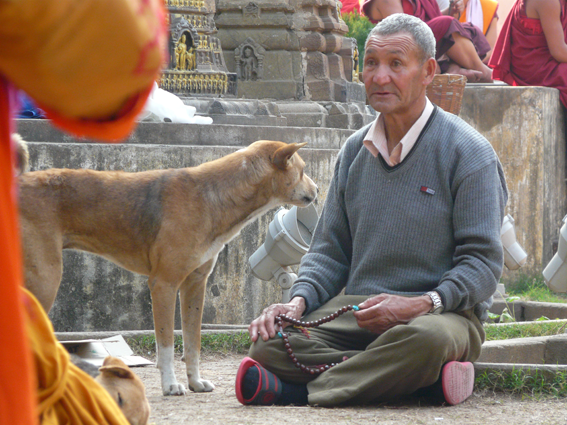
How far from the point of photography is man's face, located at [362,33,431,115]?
363 centimetres

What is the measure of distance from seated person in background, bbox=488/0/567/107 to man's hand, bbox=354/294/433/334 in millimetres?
6737

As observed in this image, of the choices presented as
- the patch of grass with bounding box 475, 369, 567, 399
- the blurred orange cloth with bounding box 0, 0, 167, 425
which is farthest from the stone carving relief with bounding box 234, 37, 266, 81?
the blurred orange cloth with bounding box 0, 0, 167, 425

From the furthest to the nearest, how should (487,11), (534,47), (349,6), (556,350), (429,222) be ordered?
(349,6) < (487,11) < (534,47) < (556,350) < (429,222)

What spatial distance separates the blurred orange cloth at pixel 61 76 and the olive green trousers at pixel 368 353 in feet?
7.72

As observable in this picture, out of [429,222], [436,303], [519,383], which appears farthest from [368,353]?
[519,383]

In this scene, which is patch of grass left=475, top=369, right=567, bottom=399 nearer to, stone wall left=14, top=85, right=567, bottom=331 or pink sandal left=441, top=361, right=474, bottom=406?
pink sandal left=441, top=361, right=474, bottom=406

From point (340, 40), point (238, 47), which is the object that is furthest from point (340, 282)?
point (340, 40)

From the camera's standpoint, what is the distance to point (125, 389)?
2.15 m

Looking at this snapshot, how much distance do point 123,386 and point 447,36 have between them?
8.25 m

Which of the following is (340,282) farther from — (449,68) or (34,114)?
(449,68)

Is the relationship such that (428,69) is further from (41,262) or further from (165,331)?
(41,262)

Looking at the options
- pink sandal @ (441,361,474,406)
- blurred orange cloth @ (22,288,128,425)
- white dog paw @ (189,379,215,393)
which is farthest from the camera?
white dog paw @ (189,379,215,393)

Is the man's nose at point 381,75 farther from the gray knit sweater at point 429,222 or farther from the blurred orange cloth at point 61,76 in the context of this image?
the blurred orange cloth at point 61,76

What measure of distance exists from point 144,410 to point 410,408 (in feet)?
Result: 4.85
